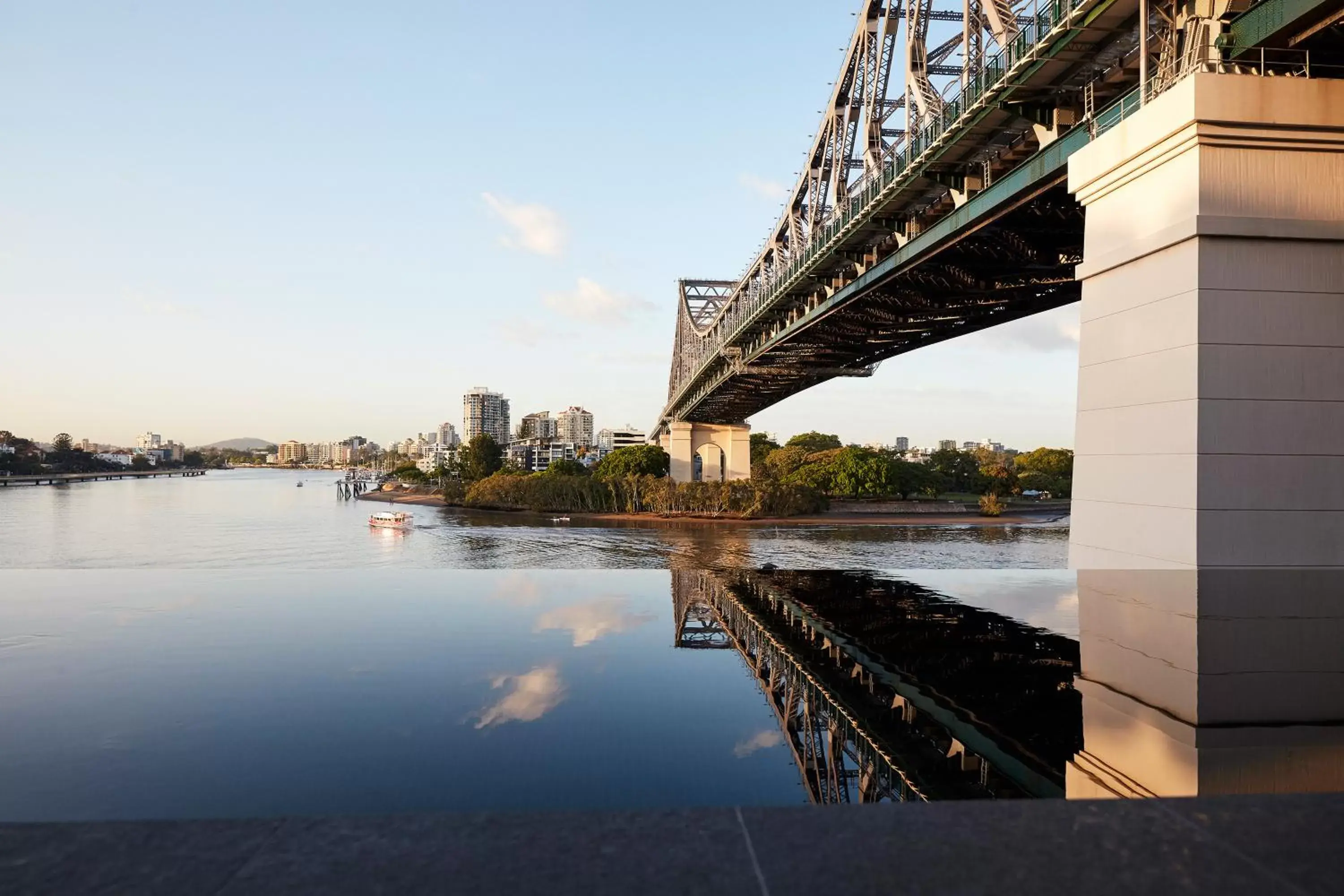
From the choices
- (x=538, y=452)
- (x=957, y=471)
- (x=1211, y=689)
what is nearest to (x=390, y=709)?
(x=1211, y=689)

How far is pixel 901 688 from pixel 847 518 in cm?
4901

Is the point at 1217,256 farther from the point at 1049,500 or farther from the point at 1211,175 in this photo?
the point at 1049,500

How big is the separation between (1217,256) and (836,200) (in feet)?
59.8

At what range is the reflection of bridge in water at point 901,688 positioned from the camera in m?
2.98

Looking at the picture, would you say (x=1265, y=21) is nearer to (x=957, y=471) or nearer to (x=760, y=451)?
(x=957, y=471)

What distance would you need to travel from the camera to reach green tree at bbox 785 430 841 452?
110562 mm

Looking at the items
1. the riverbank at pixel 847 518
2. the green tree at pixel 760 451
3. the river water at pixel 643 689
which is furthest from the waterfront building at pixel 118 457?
the river water at pixel 643 689

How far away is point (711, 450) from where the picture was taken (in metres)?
66.9

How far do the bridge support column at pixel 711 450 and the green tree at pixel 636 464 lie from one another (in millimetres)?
3663

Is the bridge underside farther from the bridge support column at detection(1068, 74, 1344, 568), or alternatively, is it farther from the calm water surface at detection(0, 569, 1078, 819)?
the calm water surface at detection(0, 569, 1078, 819)

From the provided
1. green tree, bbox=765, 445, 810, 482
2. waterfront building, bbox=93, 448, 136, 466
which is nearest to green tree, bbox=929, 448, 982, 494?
green tree, bbox=765, 445, 810, 482

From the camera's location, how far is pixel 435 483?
10525 centimetres

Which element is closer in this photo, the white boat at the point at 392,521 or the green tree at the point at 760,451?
the white boat at the point at 392,521

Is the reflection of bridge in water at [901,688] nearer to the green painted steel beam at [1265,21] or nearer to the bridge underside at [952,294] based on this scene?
the green painted steel beam at [1265,21]
